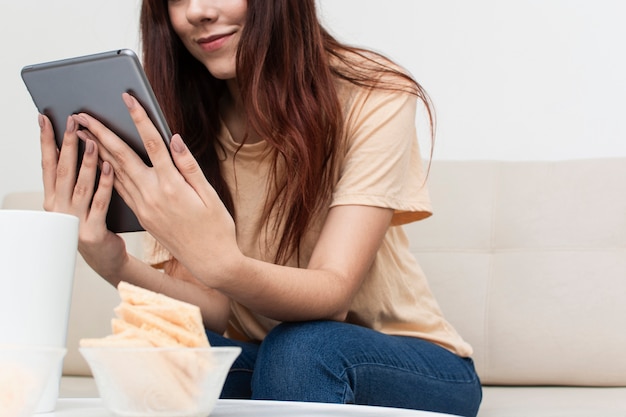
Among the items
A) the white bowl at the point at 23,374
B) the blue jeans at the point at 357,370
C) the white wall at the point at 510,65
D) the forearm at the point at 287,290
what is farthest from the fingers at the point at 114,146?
the white wall at the point at 510,65

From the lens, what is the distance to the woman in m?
1.05

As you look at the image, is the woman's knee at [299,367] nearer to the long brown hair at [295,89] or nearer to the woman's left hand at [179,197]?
the woman's left hand at [179,197]

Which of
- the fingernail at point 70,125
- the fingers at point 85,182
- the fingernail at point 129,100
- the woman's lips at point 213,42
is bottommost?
the fingers at point 85,182

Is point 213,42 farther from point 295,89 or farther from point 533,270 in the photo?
point 533,270

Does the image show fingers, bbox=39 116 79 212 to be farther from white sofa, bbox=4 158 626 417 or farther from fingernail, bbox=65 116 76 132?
white sofa, bbox=4 158 626 417

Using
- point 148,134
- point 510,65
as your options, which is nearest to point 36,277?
point 148,134

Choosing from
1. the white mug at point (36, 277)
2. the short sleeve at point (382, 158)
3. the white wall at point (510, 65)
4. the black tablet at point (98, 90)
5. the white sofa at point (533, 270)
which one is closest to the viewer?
the white mug at point (36, 277)

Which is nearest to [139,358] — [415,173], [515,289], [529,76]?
[415,173]

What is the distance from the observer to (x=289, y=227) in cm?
132

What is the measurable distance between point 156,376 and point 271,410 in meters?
0.15

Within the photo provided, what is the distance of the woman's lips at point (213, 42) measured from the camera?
1.32 meters

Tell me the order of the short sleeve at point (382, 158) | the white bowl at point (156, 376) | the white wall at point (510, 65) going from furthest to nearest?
the white wall at point (510, 65), the short sleeve at point (382, 158), the white bowl at point (156, 376)

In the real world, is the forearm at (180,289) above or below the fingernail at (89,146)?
below

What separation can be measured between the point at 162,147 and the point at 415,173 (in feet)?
1.60
